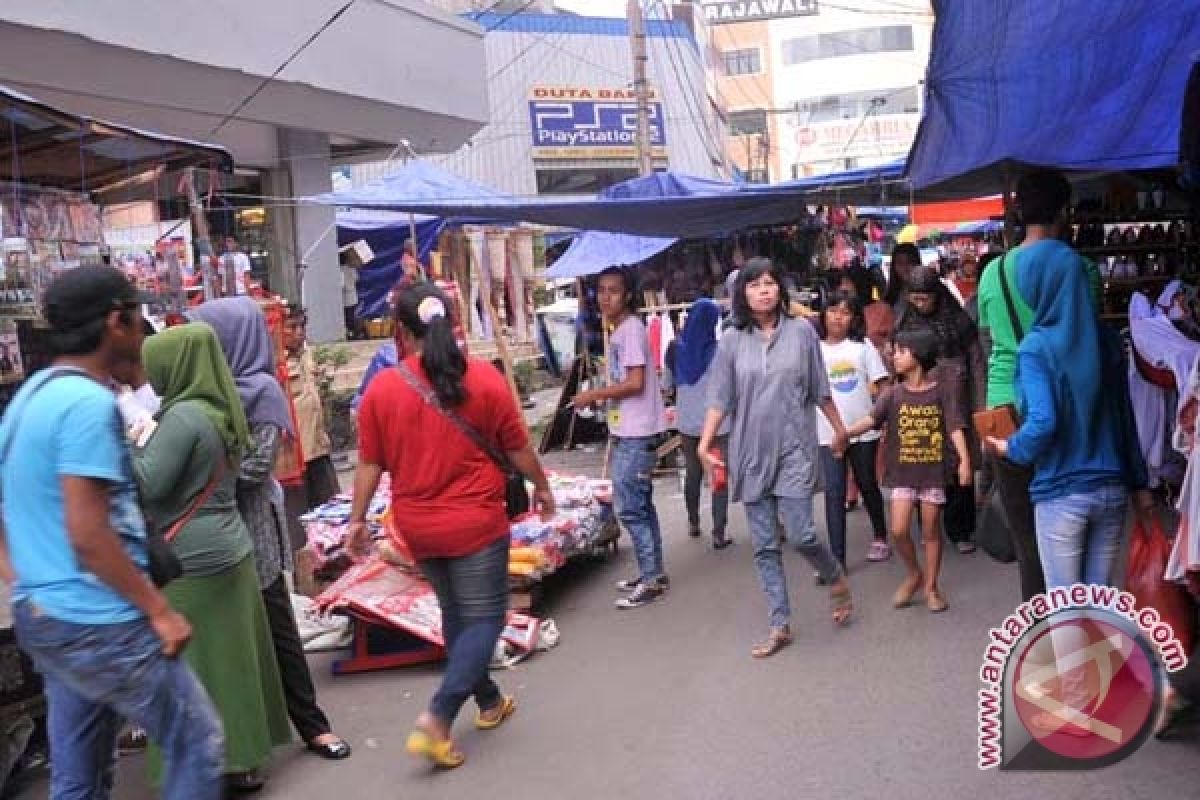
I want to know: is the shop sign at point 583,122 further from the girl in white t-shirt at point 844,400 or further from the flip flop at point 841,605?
the flip flop at point 841,605

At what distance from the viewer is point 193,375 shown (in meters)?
3.80

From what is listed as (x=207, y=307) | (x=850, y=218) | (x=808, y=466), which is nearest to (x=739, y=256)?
(x=850, y=218)

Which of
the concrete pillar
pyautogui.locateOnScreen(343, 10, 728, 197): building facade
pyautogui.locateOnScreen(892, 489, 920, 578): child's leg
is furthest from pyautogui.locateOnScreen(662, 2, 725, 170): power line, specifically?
pyautogui.locateOnScreen(892, 489, 920, 578): child's leg

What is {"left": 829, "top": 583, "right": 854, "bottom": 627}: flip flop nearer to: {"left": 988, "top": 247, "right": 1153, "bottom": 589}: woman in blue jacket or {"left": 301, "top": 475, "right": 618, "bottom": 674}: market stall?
{"left": 301, "top": 475, "right": 618, "bottom": 674}: market stall

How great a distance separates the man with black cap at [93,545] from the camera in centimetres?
272

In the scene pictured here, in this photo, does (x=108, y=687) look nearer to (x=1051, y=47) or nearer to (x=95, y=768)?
(x=95, y=768)

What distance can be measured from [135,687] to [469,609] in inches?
62.9

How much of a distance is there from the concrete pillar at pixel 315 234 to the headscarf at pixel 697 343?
23.4 feet

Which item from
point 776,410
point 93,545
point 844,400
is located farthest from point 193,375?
point 844,400

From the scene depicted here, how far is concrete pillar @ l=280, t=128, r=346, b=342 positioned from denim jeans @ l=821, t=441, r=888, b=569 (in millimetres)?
9135

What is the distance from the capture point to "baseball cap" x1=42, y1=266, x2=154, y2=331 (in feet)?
9.38

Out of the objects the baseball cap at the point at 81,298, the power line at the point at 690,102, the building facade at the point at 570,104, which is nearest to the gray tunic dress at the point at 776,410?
the baseball cap at the point at 81,298

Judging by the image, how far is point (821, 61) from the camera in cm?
5325

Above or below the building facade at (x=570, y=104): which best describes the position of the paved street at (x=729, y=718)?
below
